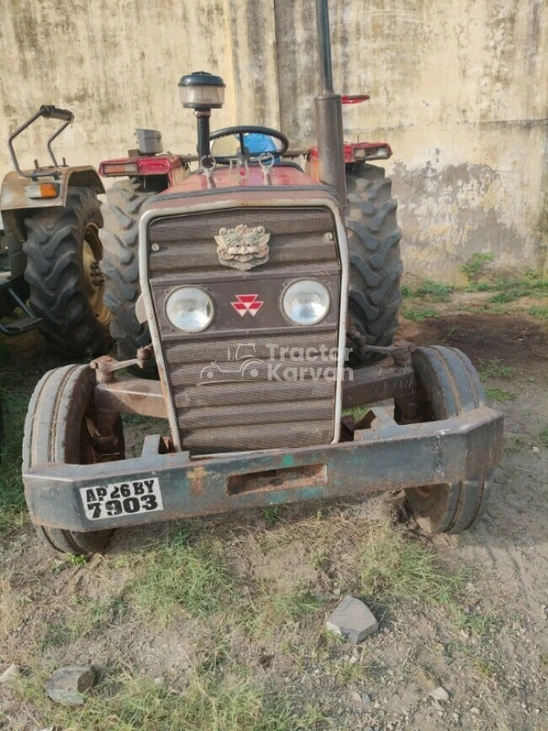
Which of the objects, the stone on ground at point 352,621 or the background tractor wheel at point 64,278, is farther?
the background tractor wheel at point 64,278

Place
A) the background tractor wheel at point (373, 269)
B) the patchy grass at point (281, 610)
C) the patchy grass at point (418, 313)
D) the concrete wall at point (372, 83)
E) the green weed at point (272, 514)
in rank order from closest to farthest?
1. the patchy grass at point (281, 610)
2. the green weed at point (272, 514)
3. the background tractor wheel at point (373, 269)
4. the patchy grass at point (418, 313)
5. the concrete wall at point (372, 83)

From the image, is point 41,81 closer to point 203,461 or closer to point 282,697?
point 203,461

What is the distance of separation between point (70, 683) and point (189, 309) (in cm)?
129

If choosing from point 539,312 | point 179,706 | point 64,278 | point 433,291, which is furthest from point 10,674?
point 433,291

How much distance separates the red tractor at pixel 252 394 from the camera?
2092 mm

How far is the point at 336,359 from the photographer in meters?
2.27

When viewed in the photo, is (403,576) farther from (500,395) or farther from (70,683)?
(500,395)

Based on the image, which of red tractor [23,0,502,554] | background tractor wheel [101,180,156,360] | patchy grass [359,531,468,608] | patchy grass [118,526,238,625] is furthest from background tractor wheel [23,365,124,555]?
patchy grass [359,531,468,608]

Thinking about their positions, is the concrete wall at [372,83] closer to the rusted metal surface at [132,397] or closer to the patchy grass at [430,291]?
the patchy grass at [430,291]

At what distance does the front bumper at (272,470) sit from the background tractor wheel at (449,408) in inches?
8.6

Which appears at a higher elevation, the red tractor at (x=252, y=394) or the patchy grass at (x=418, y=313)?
the red tractor at (x=252, y=394)

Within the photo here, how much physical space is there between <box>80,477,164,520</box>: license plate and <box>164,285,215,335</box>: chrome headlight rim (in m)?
0.52

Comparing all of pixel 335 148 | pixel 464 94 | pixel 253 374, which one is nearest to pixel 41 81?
pixel 464 94

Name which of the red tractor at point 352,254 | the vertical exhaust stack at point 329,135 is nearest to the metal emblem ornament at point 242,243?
the vertical exhaust stack at point 329,135
